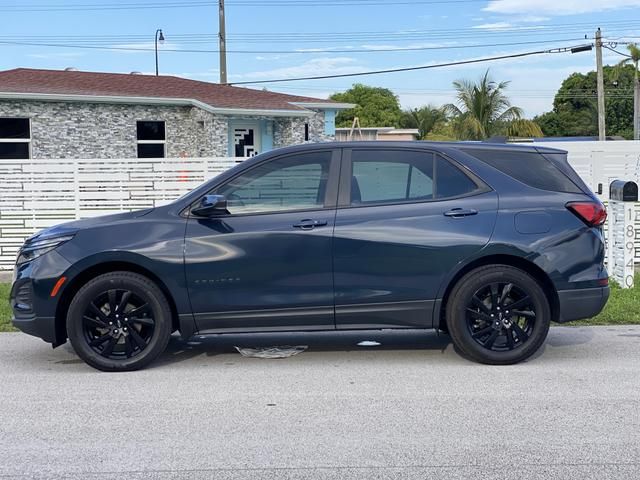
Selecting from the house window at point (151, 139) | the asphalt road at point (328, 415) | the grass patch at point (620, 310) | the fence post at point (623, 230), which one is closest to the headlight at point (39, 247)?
the asphalt road at point (328, 415)

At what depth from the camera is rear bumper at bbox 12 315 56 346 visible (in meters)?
6.29

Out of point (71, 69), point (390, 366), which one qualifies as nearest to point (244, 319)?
point (390, 366)

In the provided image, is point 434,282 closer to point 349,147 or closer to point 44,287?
point 349,147

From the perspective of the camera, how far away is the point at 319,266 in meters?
6.32

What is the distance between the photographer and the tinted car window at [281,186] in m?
6.47

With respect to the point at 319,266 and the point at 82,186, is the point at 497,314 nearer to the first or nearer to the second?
the point at 319,266

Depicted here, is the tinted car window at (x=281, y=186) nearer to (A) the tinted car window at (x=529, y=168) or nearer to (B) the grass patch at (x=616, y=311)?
(A) the tinted car window at (x=529, y=168)

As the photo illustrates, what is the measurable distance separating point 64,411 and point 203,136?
21.6m

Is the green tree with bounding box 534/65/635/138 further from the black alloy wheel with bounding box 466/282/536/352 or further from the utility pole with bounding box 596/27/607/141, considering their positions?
the black alloy wheel with bounding box 466/282/536/352

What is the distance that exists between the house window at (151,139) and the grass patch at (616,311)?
16582 millimetres

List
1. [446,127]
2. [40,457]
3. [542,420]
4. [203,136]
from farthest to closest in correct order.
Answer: [446,127] → [203,136] → [542,420] → [40,457]

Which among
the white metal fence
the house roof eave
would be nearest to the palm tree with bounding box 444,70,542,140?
the house roof eave

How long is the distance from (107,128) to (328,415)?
2155cm

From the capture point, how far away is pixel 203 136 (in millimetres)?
26406
